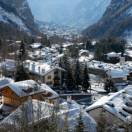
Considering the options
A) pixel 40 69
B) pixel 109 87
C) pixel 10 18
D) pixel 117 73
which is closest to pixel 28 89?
pixel 109 87

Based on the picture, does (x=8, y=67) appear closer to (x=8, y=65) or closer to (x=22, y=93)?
(x=8, y=65)

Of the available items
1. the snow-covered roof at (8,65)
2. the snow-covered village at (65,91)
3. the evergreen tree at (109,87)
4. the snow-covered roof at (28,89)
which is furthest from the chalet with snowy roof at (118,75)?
the snow-covered roof at (28,89)

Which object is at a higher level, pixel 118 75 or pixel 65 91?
pixel 118 75

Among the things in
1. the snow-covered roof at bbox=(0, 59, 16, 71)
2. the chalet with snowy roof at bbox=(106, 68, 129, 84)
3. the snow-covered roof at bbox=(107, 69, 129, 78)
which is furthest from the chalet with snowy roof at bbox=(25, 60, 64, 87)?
the snow-covered roof at bbox=(107, 69, 129, 78)

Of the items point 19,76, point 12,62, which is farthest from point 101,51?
point 19,76

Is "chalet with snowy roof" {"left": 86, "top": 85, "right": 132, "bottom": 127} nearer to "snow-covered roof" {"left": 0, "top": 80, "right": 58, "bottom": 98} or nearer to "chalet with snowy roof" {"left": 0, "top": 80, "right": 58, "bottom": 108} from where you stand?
"chalet with snowy roof" {"left": 0, "top": 80, "right": 58, "bottom": 108}

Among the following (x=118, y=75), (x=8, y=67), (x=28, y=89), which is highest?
(x=8, y=67)

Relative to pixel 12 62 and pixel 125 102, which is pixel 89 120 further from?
pixel 12 62
